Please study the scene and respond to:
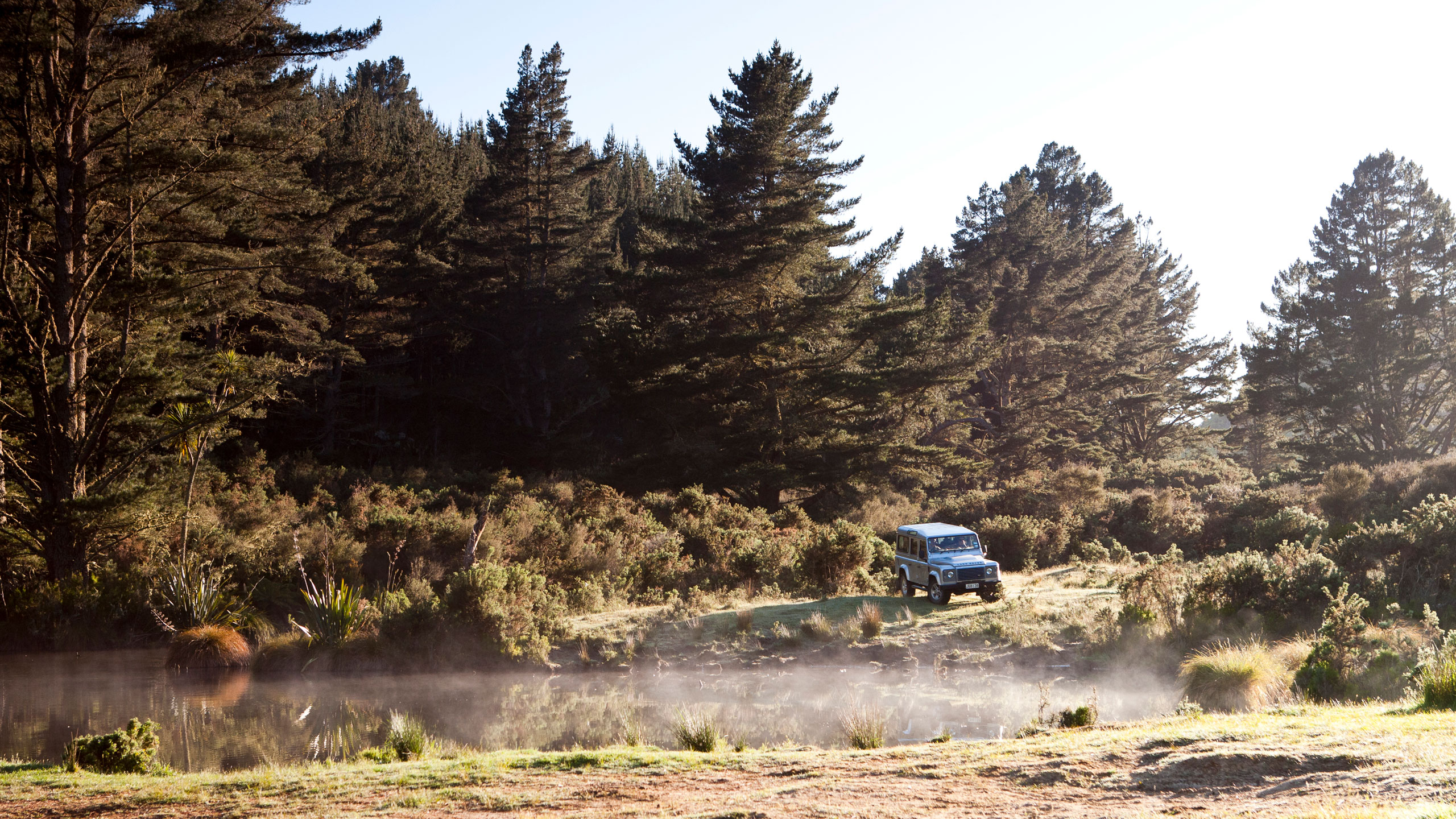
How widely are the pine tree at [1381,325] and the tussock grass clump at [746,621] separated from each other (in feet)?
123

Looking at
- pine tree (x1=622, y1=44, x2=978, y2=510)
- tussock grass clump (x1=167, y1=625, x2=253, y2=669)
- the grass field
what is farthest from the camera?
pine tree (x1=622, y1=44, x2=978, y2=510)

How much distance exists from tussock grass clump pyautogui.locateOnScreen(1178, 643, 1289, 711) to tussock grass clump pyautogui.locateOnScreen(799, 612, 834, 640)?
20.3 feet

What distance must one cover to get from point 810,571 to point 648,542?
495 cm

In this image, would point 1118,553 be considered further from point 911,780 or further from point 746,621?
point 911,780

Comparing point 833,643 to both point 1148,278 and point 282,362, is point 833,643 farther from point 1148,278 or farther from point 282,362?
point 1148,278

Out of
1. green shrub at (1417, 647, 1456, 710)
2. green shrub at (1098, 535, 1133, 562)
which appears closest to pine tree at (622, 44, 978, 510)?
green shrub at (1098, 535, 1133, 562)

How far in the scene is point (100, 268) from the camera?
822 inches

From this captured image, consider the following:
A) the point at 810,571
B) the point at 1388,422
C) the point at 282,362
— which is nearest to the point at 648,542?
the point at 810,571

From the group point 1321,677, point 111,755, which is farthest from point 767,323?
point 111,755

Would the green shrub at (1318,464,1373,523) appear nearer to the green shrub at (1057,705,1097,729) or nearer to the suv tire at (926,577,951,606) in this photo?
the suv tire at (926,577,951,606)

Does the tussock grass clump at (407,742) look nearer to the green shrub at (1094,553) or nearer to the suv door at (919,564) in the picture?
the suv door at (919,564)

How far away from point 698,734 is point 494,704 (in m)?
4.98

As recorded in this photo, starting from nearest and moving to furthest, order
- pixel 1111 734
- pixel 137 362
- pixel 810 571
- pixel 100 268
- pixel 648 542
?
1. pixel 1111 734
2. pixel 137 362
3. pixel 100 268
4. pixel 810 571
5. pixel 648 542

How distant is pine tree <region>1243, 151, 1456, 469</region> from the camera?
43188 millimetres
